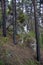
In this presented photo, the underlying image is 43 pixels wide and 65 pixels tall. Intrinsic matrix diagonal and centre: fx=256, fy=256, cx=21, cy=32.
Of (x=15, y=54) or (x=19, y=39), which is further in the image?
(x=19, y=39)

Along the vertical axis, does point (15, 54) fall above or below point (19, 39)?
below

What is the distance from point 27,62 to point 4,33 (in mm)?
4344

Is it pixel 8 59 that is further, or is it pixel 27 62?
pixel 27 62

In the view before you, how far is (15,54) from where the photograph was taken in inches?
631

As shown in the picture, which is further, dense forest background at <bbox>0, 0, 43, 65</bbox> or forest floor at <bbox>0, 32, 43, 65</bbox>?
dense forest background at <bbox>0, 0, 43, 65</bbox>

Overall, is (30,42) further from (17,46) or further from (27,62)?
(27,62)

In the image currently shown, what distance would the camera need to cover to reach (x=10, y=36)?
20.1 m

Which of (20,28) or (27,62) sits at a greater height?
(20,28)

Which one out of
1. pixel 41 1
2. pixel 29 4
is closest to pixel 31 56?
pixel 29 4

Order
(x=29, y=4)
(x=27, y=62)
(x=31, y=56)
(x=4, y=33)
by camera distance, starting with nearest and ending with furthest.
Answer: (x=27, y=62), (x=31, y=56), (x=4, y=33), (x=29, y=4)

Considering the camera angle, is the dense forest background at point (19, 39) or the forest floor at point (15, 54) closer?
the forest floor at point (15, 54)

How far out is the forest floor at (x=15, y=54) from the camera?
14328 millimetres

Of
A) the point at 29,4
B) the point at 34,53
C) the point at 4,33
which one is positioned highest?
the point at 29,4

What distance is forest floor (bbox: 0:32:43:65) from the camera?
1433cm
